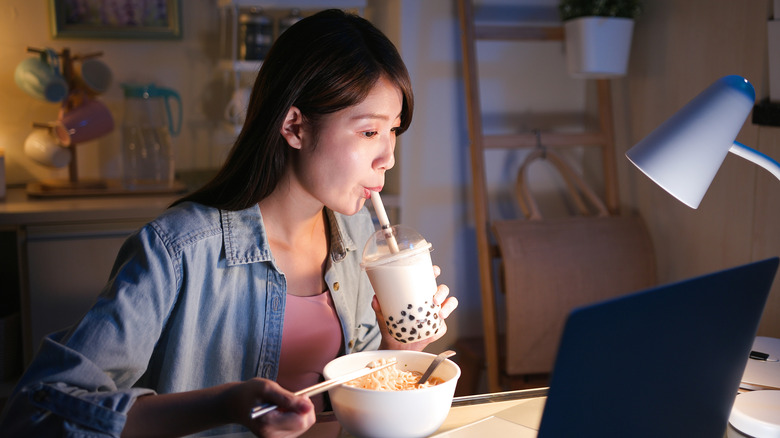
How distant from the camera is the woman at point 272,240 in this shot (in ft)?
3.31

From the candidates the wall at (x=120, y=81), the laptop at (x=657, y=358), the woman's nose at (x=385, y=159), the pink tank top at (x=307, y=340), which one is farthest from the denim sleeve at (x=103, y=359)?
the wall at (x=120, y=81)

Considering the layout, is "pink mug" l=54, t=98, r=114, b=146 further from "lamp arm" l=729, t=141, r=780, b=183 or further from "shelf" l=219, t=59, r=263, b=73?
"lamp arm" l=729, t=141, r=780, b=183

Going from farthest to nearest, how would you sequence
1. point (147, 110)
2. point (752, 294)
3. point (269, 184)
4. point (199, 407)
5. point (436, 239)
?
point (436, 239), point (147, 110), point (269, 184), point (199, 407), point (752, 294)

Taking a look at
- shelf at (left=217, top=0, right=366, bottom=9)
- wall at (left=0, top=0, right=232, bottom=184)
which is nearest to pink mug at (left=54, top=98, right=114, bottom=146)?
wall at (left=0, top=0, right=232, bottom=184)

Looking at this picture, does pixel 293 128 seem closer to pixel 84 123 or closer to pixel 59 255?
pixel 59 255

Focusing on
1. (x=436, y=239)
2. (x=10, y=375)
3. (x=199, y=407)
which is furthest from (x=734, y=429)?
(x=10, y=375)

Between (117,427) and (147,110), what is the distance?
5.46 ft

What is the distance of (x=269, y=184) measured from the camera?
3.78 ft

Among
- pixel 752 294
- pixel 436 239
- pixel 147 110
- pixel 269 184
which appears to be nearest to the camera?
pixel 752 294

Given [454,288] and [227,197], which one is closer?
[227,197]

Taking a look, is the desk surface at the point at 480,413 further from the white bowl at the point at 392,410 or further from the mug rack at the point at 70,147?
the mug rack at the point at 70,147

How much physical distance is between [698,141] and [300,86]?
1.85 ft

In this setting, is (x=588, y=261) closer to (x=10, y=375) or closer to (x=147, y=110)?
(x=147, y=110)

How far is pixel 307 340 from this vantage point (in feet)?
3.94
